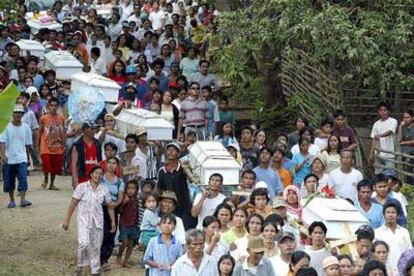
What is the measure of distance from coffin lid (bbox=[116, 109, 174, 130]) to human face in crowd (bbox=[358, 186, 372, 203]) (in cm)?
379

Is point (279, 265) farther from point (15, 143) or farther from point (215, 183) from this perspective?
point (15, 143)

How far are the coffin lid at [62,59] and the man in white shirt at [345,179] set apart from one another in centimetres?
753

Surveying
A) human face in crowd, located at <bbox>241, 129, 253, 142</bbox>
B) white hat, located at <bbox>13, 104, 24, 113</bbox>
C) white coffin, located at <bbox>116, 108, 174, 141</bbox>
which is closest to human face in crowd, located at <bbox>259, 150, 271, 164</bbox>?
human face in crowd, located at <bbox>241, 129, 253, 142</bbox>

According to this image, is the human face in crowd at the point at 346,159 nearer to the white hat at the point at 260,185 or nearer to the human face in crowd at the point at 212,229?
the white hat at the point at 260,185

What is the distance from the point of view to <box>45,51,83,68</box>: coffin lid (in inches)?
870

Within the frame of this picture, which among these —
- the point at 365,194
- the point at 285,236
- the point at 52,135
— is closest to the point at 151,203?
the point at 365,194

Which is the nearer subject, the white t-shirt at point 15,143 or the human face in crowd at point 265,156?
the human face in crowd at point 265,156

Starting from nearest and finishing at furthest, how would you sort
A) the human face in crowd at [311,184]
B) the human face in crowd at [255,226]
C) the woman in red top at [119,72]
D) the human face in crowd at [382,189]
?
the human face in crowd at [255,226] → the human face in crowd at [382,189] → the human face in crowd at [311,184] → the woman in red top at [119,72]

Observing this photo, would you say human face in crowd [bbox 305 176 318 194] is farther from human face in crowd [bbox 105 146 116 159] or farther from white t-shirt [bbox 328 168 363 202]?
human face in crowd [bbox 105 146 116 159]

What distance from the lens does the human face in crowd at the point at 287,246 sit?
1213 centimetres

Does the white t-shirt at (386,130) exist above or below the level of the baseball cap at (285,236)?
above

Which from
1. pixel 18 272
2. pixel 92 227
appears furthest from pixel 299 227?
pixel 18 272

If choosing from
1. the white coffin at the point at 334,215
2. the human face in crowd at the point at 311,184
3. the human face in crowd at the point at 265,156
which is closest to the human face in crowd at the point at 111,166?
the human face in crowd at the point at 265,156

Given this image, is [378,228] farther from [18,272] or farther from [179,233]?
[18,272]
